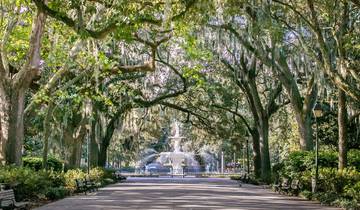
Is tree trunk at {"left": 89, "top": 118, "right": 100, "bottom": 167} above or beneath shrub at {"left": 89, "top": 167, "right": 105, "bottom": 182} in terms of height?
above

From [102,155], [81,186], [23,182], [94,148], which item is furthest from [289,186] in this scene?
[102,155]

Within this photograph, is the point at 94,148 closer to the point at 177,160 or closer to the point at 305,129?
the point at 305,129

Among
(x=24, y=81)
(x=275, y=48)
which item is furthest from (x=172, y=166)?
(x=24, y=81)

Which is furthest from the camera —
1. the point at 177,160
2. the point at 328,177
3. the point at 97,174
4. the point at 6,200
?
the point at 177,160

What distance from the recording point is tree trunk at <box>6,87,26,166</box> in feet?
57.6

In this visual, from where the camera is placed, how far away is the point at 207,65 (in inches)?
1318

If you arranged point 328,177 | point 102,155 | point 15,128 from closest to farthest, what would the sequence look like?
point 15,128
point 328,177
point 102,155

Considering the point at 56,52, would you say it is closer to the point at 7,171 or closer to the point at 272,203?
the point at 7,171

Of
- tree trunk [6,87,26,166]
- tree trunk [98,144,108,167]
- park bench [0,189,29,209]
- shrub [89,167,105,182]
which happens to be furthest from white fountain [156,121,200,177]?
park bench [0,189,29,209]

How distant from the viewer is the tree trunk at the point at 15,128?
17.6m

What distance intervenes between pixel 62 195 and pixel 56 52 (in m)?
5.04

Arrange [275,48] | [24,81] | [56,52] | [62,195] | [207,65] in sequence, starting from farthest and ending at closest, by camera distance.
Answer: [207,65] → [275,48] → [56,52] → [62,195] → [24,81]

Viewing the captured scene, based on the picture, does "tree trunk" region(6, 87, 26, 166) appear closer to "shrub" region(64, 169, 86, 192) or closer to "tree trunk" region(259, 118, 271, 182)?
"shrub" region(64, 169, 86, 192)

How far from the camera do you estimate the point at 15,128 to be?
17719 millimetres
